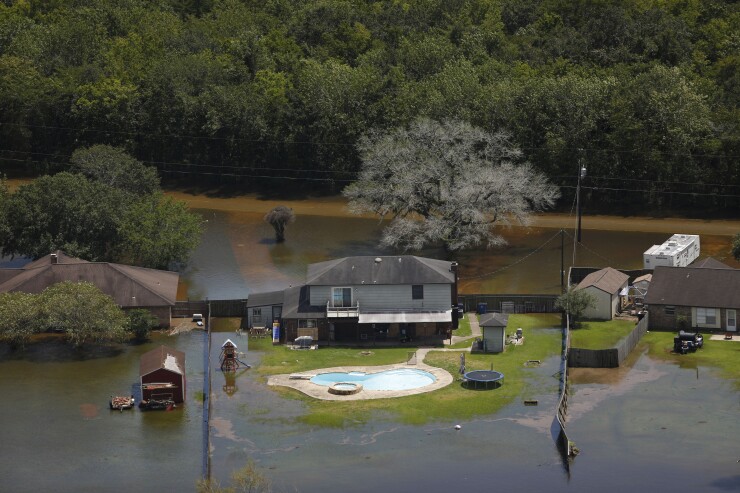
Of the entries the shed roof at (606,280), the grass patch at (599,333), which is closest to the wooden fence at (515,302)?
the shed roof at (606,280)

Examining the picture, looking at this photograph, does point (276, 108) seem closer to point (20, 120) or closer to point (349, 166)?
point (349, 166)

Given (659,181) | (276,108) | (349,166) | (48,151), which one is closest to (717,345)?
(659,181)

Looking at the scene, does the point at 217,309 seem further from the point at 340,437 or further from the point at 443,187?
the point at 340,437

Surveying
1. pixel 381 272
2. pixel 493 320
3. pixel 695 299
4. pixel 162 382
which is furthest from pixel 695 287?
pixel 162 382

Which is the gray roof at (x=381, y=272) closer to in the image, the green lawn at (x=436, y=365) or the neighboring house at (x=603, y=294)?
the green lawn at (x=436, y=365)

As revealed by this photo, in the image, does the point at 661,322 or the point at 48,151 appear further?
the point at 48,151

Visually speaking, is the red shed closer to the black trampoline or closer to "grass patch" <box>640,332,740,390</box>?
the black trampoline
